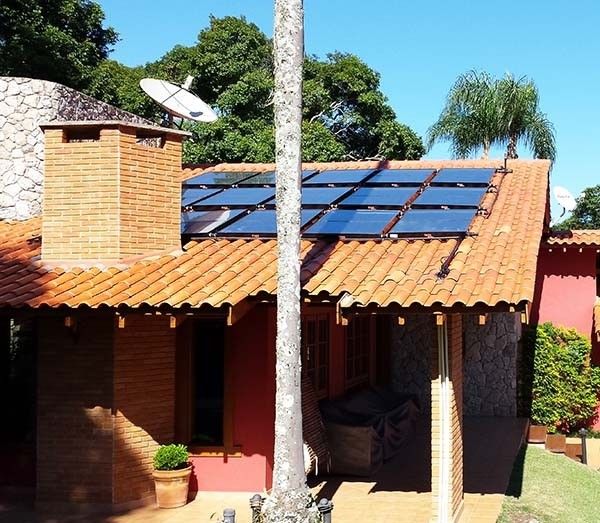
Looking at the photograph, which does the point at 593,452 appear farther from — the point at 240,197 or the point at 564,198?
the point at 240,197

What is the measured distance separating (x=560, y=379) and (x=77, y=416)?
1168cm

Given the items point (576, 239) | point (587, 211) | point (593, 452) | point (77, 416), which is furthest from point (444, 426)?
point (587, 211)

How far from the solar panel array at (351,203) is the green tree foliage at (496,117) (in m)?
10.4

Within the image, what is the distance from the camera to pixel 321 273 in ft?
35.0

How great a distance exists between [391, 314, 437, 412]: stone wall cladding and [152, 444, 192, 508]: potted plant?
853 cm

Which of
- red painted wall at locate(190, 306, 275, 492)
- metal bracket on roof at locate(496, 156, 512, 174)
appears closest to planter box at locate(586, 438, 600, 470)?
metal bracket on roof at locate(496, 156, 512, 174)

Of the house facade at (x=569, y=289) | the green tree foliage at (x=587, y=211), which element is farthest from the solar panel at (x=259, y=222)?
the green tree foliage at (x=587, y=211)

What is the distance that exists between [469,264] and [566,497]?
4.11 meters

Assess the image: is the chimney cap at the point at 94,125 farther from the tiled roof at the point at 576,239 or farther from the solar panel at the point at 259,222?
the tiled roof at the point at 576,239

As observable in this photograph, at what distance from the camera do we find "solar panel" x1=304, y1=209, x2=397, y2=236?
12211 millimetres

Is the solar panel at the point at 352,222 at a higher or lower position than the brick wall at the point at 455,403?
higher

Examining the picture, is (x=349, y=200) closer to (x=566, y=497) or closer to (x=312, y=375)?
(x=312, y=375)

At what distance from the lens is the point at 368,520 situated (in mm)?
10117

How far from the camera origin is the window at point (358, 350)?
1572cm
